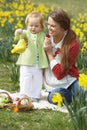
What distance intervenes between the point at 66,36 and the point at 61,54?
0.80ft

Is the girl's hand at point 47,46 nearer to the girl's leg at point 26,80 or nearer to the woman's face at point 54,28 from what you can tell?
the woman's face at point 54,28

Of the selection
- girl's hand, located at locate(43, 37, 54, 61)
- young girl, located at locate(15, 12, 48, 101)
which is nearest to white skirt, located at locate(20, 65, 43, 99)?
young girl, located at locate(15, 12, 48, 101)

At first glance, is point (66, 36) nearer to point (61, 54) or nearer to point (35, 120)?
point (61, 54)

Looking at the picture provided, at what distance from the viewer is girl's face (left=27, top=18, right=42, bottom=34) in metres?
5.72

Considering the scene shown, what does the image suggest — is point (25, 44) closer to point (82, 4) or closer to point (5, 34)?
point (5, 34)

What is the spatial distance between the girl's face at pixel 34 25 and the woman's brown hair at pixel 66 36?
186mm

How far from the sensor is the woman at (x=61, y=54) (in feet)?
18.5

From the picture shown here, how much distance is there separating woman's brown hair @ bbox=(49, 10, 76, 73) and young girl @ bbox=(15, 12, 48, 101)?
225 mm

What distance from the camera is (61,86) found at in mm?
5852

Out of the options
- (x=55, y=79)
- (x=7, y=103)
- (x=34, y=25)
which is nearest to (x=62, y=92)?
(x=55, y=79)

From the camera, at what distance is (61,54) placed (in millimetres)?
5652

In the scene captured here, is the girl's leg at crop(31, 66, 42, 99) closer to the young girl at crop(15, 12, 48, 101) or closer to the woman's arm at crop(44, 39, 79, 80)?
the young girl at crop(15, 12, 48, 101)

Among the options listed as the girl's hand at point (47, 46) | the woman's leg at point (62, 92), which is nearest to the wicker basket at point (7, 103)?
the woman's leg at point (62, 92)

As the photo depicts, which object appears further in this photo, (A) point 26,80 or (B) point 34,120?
(A) point 26,80
